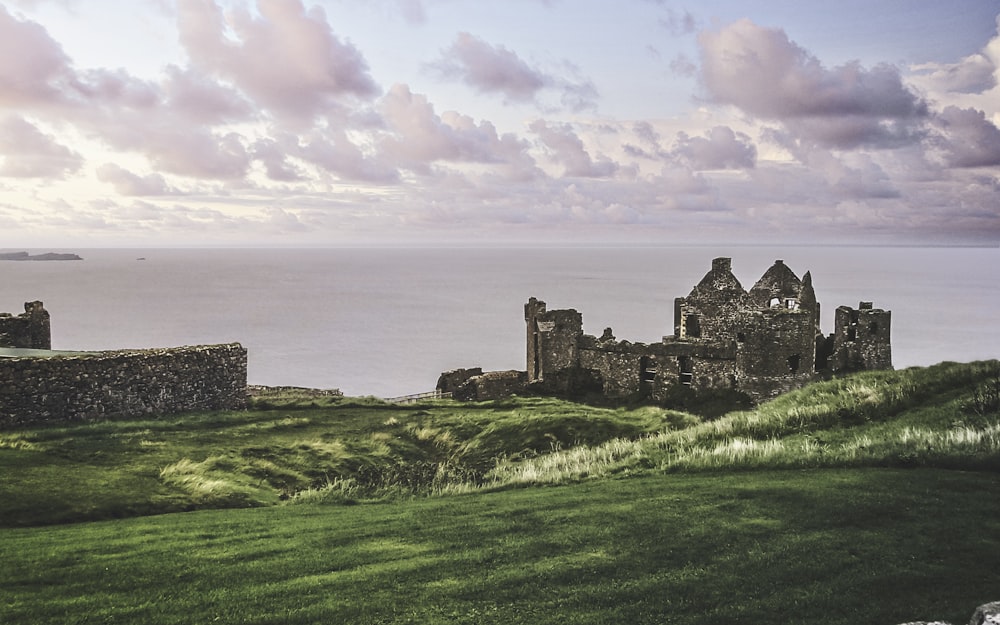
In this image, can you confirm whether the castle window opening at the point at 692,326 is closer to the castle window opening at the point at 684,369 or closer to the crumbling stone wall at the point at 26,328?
the castle window opening at the point at 684,369

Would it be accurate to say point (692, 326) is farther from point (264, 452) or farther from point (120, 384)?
point (120, 384)

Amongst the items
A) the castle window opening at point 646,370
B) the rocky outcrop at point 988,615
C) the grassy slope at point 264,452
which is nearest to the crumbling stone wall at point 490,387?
the castle window opening at point 646,370

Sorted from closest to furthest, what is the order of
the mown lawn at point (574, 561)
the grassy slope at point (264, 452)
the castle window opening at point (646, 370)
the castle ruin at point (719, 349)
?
the mown lawn at point (574, 561) → the grassy slope at point (264, 452) → the castle ruin at point (719, 349) → the castle window opening at point (646, 370)

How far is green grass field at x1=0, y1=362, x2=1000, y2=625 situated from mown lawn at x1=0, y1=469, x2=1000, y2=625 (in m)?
0.04

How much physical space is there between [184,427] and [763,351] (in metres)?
27.1

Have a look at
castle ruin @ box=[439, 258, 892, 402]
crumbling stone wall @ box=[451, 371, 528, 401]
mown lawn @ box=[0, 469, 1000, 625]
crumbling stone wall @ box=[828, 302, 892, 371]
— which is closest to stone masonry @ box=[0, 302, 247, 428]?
mown lawn @ box=[0, 469, 1000, 625]

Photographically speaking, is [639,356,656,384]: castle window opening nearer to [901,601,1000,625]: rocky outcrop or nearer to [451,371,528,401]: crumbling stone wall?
[451,371,528,401]: crumbling stone wall

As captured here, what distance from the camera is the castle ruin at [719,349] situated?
117ft

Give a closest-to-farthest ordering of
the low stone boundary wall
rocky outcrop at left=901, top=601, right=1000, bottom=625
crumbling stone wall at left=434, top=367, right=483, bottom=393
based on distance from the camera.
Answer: rocky outcrop at left=901, top=601, right=1000, bottom=625 < the low stone boundary wall < crumbling stone wall at left=434, top=367, right=483, bottom=393

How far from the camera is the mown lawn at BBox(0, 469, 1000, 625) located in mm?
8375

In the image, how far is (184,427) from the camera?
949 inches

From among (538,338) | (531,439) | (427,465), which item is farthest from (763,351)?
(427,465)

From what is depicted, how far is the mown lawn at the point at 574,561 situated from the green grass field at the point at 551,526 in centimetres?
4

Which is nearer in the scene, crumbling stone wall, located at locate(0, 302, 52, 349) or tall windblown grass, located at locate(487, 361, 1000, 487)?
tall windblown grass, located at locate(487, 361, 1000, 487)
